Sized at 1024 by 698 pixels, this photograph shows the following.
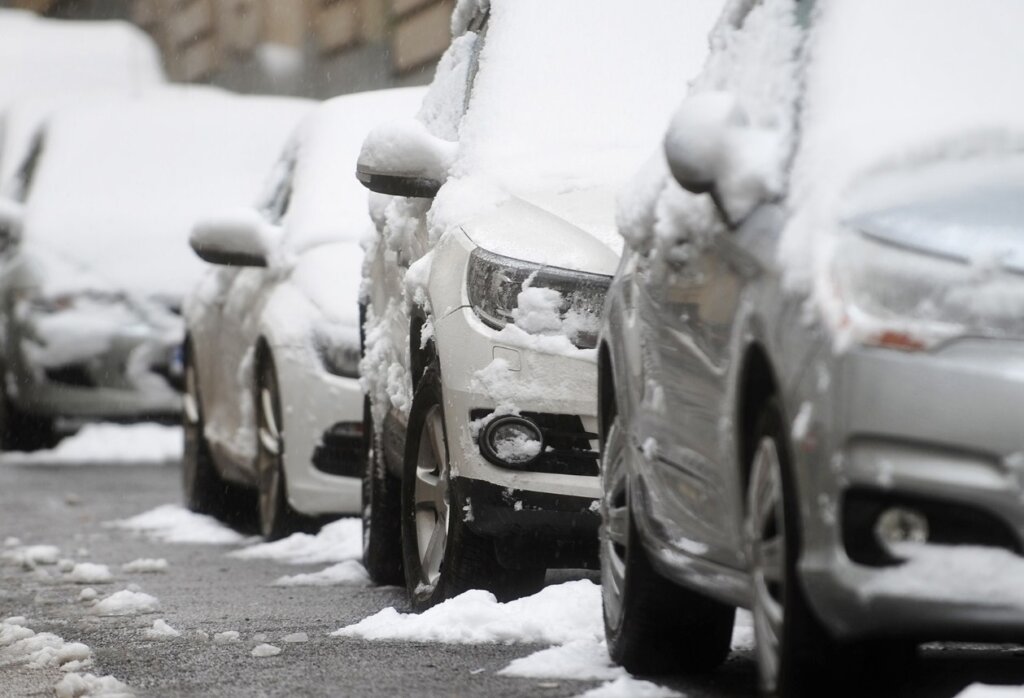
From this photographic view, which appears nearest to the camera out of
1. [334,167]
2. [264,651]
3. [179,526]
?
[264,651]

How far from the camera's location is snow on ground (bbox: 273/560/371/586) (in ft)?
26.6

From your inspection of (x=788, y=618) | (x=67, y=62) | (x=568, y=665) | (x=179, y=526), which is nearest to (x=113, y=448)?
(x=179, y=526)

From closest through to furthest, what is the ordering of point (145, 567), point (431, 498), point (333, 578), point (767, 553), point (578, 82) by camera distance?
point (767, 553) → point (431, 498) → point (578, 82) → point (333, 578) → point (145, 567)

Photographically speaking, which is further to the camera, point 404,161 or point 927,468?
point 404,161

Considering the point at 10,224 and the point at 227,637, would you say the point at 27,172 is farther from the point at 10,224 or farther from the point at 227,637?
the point at 227,637

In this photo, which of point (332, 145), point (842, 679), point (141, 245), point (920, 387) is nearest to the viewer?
point (920, 387)

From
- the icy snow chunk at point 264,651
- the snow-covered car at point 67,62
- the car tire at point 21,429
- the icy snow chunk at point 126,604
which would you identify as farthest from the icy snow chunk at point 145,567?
the snow-covered car at point 67,62

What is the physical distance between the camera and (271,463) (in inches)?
362

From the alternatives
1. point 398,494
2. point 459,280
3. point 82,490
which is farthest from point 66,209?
point 459,280

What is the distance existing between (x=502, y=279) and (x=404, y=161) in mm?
782

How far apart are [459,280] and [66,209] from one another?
8493mm

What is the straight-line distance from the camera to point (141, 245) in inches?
558

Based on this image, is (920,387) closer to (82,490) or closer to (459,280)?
(459,280)

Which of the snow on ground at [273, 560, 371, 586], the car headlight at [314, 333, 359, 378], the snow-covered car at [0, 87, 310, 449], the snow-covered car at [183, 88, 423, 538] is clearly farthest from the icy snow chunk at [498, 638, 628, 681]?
the snow-covered car at [0, 87, 310, 449]
